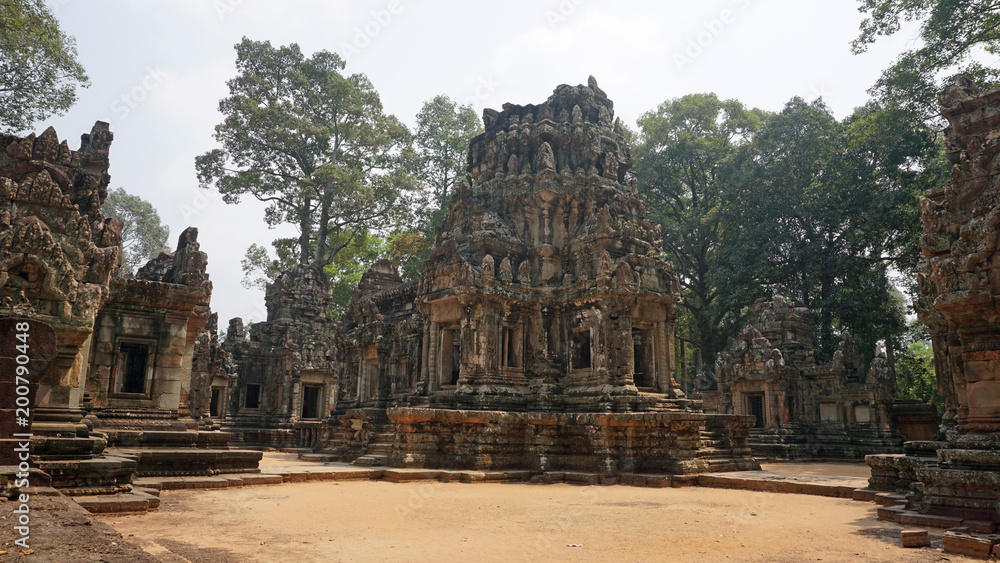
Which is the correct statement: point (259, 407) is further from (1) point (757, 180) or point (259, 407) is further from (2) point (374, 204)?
(1) point (757, 180)

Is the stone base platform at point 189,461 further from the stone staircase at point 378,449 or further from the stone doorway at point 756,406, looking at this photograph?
the stone doorway at point 756,406

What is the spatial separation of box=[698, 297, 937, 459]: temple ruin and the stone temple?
891 cm

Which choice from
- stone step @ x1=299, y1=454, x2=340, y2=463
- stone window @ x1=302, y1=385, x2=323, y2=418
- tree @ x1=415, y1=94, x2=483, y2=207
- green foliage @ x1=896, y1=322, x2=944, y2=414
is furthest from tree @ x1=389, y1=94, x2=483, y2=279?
green foliage @ x1=896, y1=322, x2=944, y2=414

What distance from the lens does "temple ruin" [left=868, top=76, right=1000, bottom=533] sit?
6.52 metres

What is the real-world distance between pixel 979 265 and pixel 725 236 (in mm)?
25835

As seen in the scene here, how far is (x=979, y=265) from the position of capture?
23.0 ft

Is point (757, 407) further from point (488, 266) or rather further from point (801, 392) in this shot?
point (488, 266)

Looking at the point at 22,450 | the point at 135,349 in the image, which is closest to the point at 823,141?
the point at 135,349

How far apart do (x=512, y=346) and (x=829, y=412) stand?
46.1ft

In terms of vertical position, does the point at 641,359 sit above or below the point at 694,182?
below

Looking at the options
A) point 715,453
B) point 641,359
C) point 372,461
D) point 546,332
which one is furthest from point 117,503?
point 641,359

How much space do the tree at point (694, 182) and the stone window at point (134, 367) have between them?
2595 cm

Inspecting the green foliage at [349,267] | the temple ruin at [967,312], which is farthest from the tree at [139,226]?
the temple ruin at [967,312]

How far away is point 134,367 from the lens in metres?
12.3
